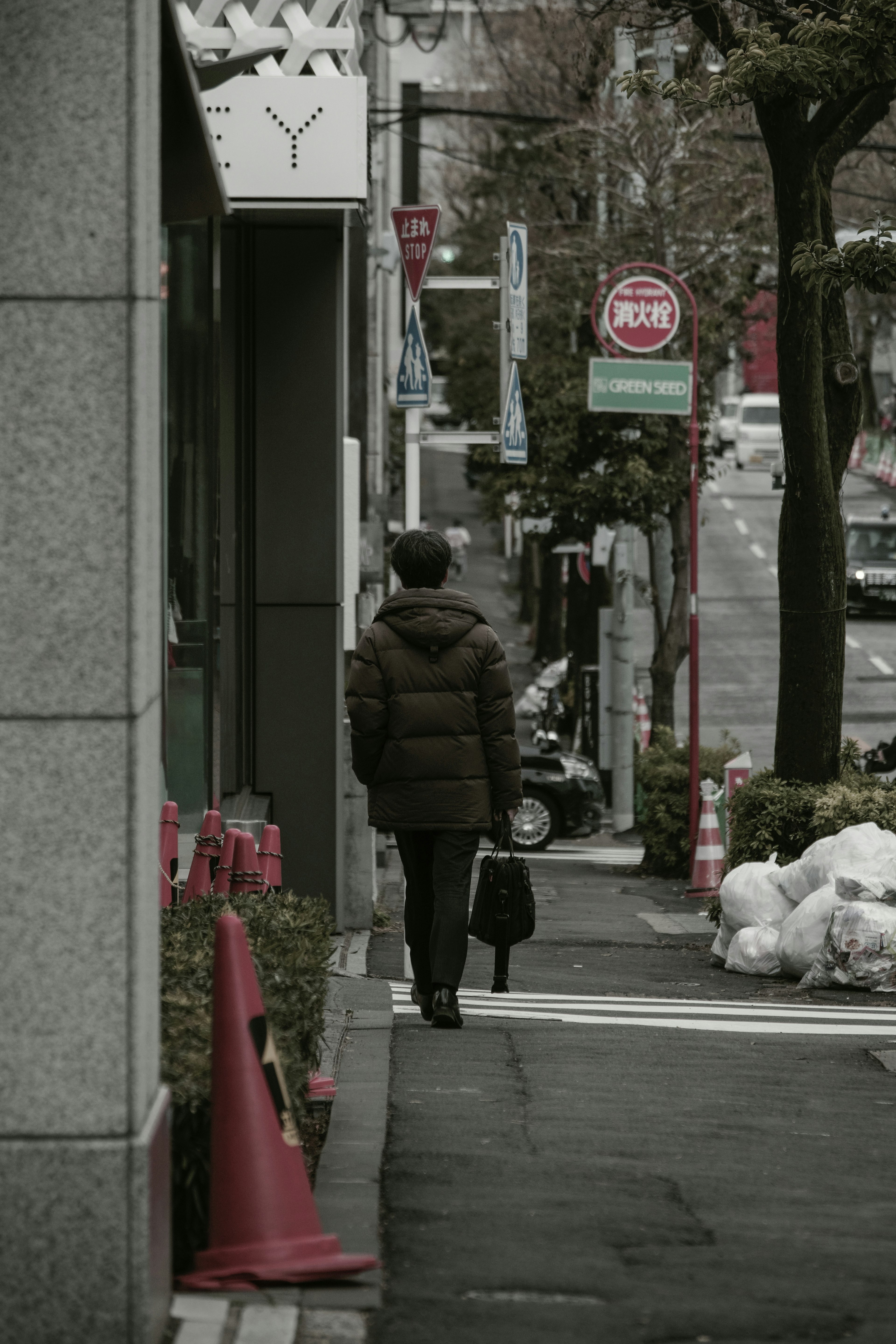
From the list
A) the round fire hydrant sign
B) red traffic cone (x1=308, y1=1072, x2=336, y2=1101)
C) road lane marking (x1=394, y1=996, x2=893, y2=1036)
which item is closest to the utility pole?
the round fire hydrant sign

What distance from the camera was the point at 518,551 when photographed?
5853 centimetres

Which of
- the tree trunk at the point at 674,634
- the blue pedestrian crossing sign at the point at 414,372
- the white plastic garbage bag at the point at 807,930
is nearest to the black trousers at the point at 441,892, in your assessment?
the white plastic garbage bag at the point at 807,930

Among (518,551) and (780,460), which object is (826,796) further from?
(518,551)

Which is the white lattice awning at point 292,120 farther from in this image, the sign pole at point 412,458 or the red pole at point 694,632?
the red pole at point 694,632

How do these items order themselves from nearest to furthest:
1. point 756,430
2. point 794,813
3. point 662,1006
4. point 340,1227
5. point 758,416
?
point 340,1227, point 662,1006, point 794,813, point 758,416, point 756,430

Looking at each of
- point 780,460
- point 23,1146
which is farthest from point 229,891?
point 780,460

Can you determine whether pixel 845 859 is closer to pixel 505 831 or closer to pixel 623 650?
pixel 505 831

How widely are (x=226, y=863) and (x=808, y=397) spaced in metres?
5.82

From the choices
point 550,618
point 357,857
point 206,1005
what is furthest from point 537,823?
point 550,618

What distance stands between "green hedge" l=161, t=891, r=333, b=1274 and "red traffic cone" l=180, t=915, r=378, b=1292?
8 centimetres

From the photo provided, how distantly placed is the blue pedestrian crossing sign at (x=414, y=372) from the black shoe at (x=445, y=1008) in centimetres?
417

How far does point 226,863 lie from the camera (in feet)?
22.5

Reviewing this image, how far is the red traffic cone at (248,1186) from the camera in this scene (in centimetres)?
382

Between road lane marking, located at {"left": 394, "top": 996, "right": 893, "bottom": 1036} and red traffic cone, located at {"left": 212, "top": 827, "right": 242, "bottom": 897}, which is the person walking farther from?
road lane marking, located at {"left": 394, "top": 996, "right": 893, "bottom": 1036}
